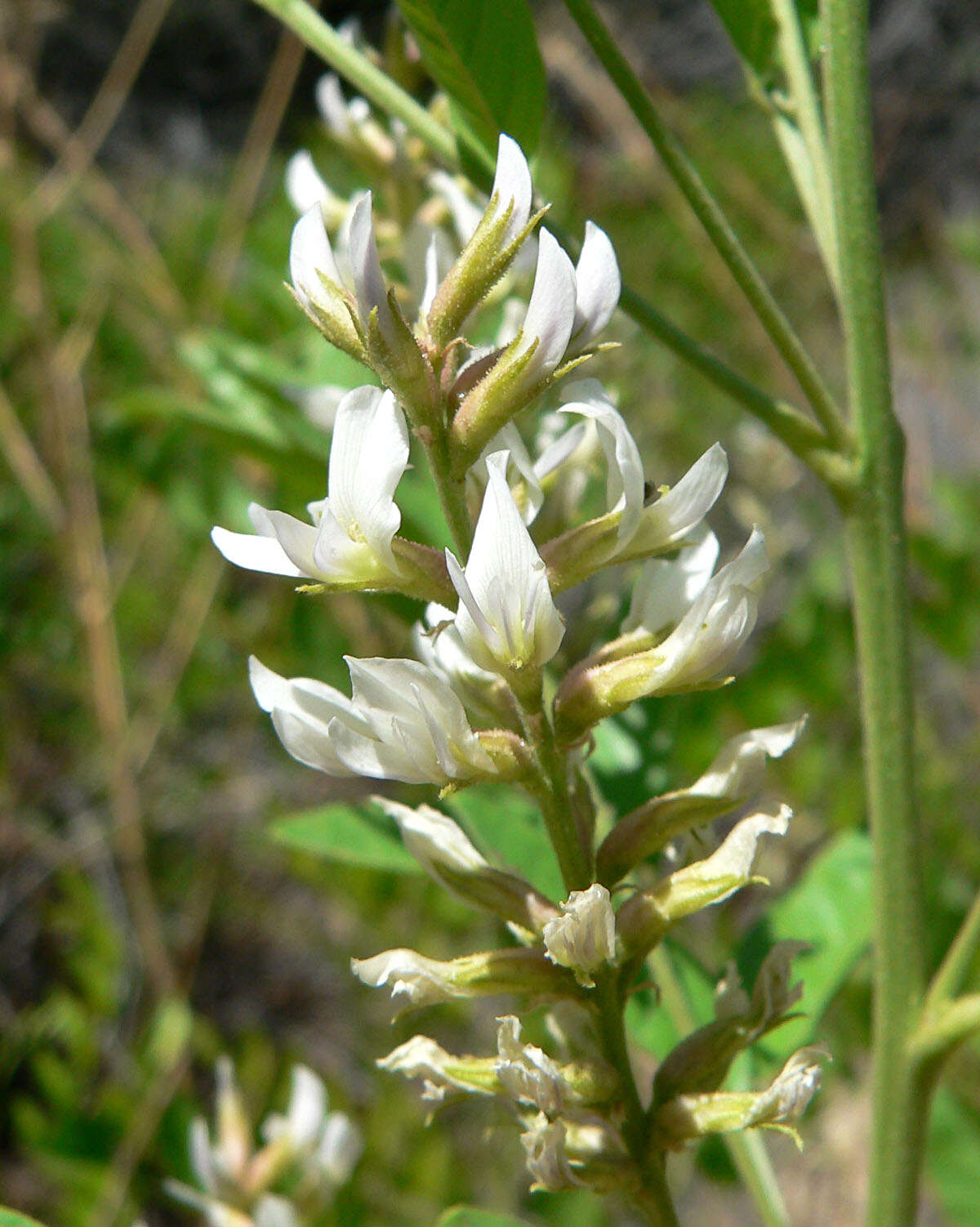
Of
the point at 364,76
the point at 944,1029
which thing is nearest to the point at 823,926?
the point at 944,1029

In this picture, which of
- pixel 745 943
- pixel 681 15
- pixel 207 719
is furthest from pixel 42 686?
pixel 681 15

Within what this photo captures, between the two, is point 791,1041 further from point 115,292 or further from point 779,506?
point 779,506

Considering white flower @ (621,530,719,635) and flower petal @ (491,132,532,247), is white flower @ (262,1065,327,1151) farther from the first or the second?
flower petal @ (491,132,532,247)

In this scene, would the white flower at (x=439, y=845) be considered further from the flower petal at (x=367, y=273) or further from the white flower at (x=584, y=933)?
the flower petal at (x=367, y=273)

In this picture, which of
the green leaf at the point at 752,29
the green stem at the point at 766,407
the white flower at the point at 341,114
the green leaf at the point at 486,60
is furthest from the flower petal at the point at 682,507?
A: the white flower at the point at 341,114

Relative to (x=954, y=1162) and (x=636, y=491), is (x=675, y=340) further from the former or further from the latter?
(x=954, y=1162)

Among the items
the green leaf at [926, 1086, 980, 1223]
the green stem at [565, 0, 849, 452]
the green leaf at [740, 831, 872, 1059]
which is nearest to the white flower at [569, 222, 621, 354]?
the green stem at [565, 0, 849, 452]
